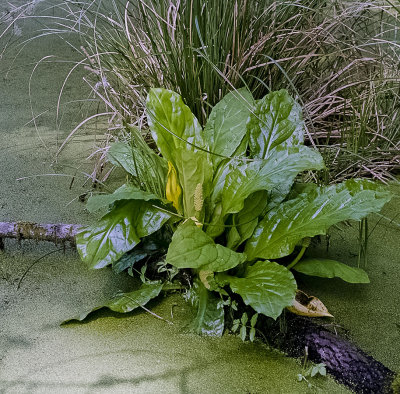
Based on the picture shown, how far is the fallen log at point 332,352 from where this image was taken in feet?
4.15

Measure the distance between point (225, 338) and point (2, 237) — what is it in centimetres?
68

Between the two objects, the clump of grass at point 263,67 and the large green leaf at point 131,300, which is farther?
the clump of grass at point 263,67

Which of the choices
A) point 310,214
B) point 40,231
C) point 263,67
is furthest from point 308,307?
point 263,67

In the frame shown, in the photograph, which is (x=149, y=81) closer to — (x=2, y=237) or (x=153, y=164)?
(x=153, y=164)

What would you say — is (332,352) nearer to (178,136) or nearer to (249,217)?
(249,217)

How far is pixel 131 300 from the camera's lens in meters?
1.44

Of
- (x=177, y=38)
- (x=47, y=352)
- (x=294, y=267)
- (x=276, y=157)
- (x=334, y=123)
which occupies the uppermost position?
(x=177, y=38)

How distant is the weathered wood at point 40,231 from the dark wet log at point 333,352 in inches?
23.0

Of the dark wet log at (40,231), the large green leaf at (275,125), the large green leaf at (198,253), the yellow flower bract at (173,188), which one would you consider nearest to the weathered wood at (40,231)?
the dark wet log at (40,231)

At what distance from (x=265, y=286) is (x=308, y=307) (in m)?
0.18

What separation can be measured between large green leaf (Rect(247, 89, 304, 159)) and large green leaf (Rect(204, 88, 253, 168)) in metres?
0.03

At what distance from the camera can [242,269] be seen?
56.8 inches

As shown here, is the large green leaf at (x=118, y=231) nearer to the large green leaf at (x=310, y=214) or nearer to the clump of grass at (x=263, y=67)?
the large green leaf at (x=310, y=214)

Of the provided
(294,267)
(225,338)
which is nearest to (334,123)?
(294,267)
